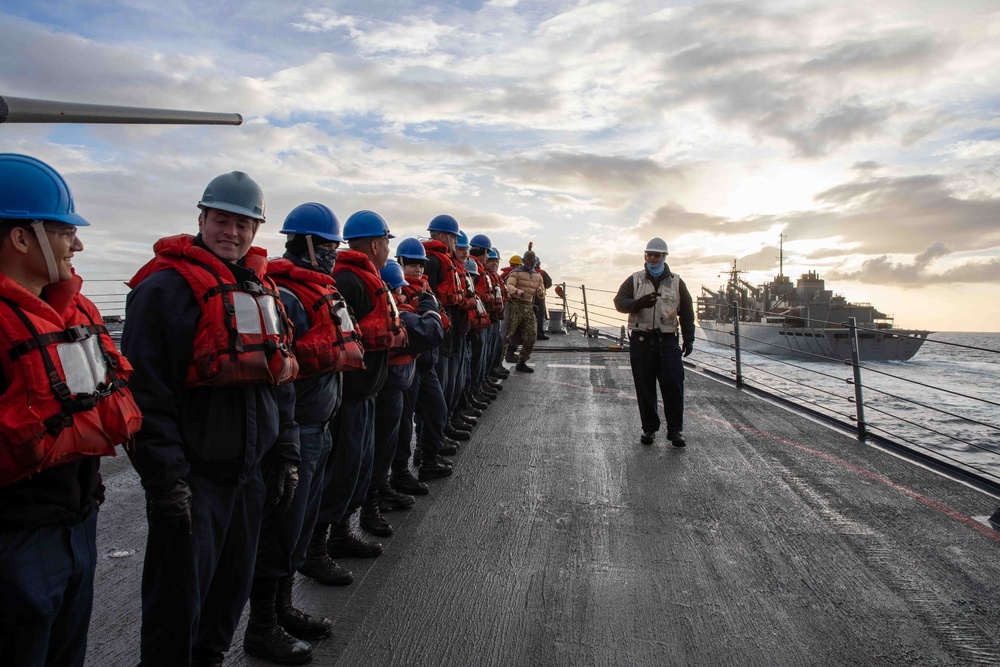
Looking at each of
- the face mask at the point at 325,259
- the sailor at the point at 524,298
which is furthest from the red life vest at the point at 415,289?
the sailor at the point at 524,298

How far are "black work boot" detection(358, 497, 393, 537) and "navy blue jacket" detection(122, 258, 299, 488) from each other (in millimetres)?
2021

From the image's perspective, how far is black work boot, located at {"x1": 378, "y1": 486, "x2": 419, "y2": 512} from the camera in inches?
192

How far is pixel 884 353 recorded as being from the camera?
61.6 metres

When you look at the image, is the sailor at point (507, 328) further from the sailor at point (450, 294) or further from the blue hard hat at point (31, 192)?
the blue hard hat at point (31, 192)

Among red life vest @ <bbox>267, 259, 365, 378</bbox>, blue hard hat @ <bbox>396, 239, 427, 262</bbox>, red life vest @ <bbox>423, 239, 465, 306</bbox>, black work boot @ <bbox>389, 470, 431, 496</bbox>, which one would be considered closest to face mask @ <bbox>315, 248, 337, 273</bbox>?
red life vest @ <bbox>267, 259, 365, 378</bbox>

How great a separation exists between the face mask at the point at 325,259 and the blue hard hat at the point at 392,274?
85 centimetres

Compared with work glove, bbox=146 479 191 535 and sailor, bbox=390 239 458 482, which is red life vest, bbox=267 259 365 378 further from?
sailor, bbox=390 239 458 482

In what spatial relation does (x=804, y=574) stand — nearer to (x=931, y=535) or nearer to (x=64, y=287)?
(x=931, y=535)

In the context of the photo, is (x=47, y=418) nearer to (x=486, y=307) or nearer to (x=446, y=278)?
(x=446, y=278)

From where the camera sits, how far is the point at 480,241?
975 centimetres

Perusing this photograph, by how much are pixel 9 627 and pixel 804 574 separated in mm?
3637

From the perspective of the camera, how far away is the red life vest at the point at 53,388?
1682mm

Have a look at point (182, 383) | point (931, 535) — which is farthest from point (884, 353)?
point (182, 383)

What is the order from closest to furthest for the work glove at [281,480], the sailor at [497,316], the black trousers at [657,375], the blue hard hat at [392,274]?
the work glove at [281,480] < the blue hard hat at [392,274] < the black trousers at [657,375] < the sailor at [497,316]
